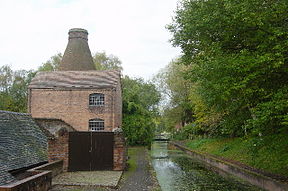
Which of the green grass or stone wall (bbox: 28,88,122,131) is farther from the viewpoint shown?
stone wall (bbox: 28,88,122,131)

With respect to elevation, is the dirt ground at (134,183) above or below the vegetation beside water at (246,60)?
below

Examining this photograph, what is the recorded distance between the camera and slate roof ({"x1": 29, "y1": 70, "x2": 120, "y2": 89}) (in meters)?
27.2

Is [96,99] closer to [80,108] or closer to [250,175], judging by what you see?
[80,108]

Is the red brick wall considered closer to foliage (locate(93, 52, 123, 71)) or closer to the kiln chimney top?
the kiln chimney top

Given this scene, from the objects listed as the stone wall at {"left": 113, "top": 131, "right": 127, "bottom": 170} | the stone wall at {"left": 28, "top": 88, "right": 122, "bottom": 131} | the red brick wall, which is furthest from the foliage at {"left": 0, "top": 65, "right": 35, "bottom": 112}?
the stone wall at {"left": 113, "top": 131, "right": 127, "bottom": 170}

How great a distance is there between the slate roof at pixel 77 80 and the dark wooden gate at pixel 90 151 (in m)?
12.0

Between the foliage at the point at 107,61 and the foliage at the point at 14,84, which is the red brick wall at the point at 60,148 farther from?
the foliage at the point at 107,61

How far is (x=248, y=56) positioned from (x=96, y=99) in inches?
739

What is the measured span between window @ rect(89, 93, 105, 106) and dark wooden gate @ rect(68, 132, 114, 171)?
11890mm

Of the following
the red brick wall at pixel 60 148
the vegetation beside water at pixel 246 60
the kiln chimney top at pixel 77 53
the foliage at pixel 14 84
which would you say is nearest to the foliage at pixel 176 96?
the kiln chimney top at pixel 77 53

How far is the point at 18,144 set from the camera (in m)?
12.9

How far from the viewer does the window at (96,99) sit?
2709cm

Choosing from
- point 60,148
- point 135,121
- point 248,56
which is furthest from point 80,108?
point 248,56

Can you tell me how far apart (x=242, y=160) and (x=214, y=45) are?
10178mm
